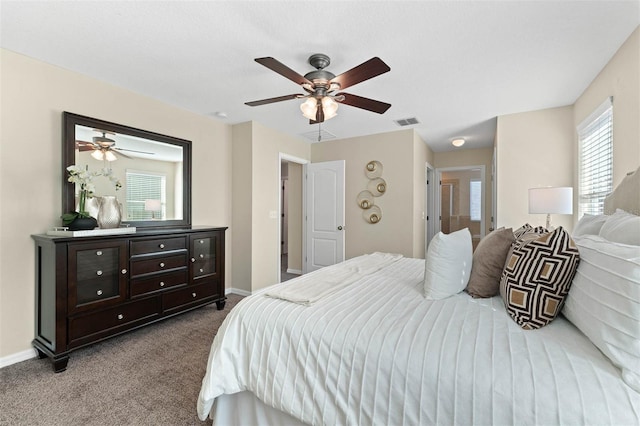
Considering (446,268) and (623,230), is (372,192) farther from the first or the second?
(623,230)

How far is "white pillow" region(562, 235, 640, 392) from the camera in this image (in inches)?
33.4

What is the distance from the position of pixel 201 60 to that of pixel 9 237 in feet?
7.05

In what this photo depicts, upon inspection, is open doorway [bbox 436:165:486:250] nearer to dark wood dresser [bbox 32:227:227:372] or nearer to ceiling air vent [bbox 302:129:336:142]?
ceiling air vent [bbox 302:129:336:142]

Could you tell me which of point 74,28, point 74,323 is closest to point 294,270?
point 74,323

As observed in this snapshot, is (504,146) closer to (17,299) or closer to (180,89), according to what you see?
(180,89)

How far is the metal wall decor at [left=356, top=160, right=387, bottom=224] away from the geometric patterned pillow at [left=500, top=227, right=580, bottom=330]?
11.1 ft

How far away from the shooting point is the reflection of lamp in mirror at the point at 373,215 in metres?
4.72

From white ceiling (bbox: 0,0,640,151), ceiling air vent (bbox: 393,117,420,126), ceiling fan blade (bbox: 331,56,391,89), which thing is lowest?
ceiling fan blade (bbox: 331,56,391,89)

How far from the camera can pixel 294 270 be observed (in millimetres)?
5703

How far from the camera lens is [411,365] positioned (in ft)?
3.44

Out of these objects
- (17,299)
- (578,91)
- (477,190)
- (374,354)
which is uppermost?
(578,91)

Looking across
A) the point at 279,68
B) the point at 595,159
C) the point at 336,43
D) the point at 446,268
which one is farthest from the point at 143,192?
the point at 595,159

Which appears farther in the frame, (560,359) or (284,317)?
(284,317)

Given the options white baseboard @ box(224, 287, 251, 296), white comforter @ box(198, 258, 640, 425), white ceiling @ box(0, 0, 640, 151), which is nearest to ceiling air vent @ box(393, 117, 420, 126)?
white ceiling @ box(0, 0, 640, 151)
